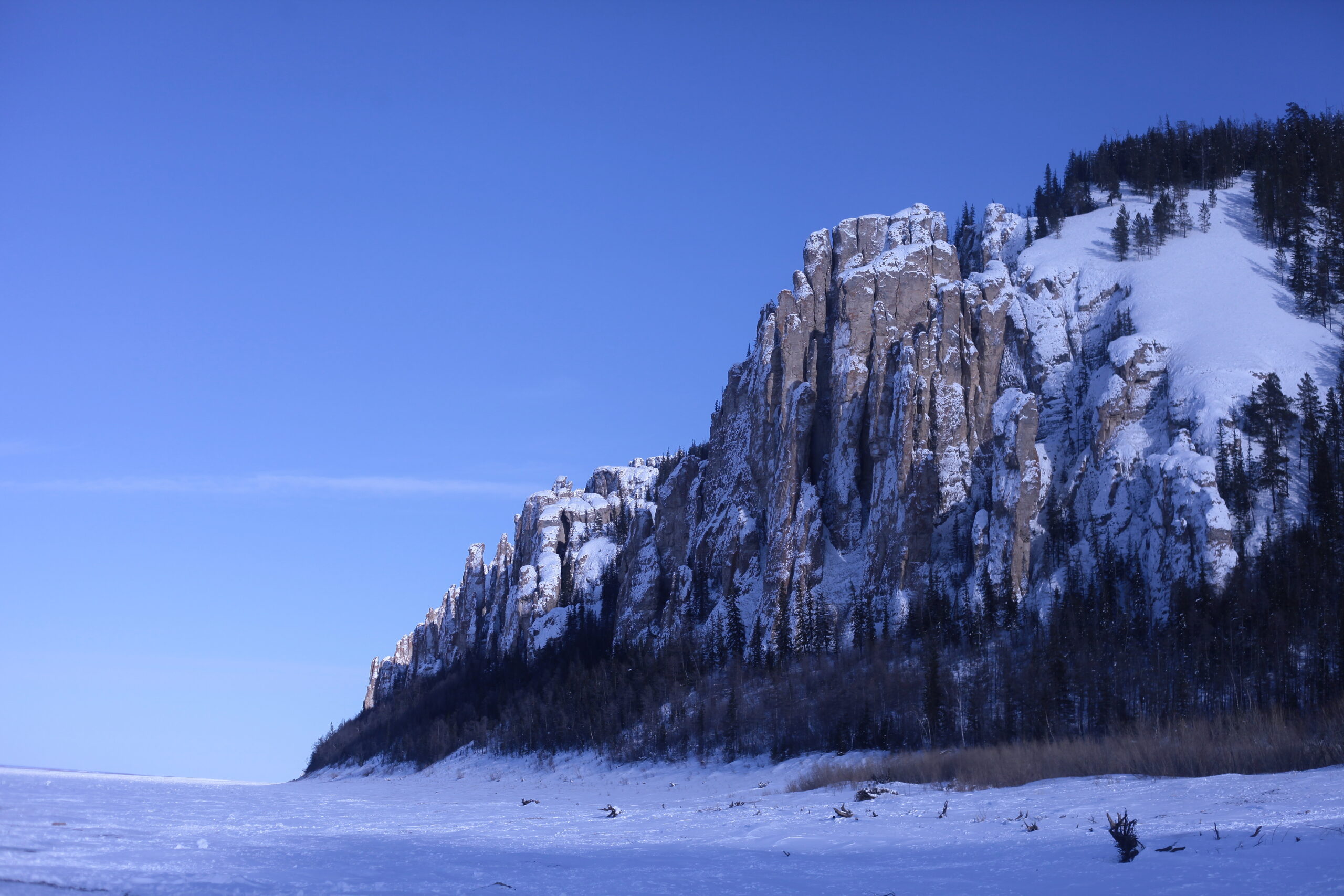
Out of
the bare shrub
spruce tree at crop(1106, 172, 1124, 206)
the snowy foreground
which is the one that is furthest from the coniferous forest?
the bare shrub

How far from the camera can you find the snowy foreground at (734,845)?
16844 millimetres

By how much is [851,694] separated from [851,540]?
32.1 m

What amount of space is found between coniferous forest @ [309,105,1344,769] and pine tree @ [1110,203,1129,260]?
898 millimetres

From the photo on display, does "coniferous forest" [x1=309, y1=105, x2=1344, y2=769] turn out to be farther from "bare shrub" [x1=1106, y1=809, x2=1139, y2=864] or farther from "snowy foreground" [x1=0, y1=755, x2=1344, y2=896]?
"bare shrub" [x1=1106, y1=809, x2=1139, y2=864]

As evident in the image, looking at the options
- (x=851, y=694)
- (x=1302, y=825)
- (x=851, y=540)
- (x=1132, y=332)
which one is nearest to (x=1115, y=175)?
(x=1132, y=332)

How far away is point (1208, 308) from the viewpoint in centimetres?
10406

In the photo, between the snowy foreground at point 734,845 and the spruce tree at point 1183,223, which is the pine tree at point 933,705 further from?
the spruce tree at point 1183,223

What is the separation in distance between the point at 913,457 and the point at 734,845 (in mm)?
81901

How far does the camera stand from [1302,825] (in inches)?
797

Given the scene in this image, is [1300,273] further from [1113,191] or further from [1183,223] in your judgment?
[1113,191]

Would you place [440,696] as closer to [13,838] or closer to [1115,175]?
[1115,175]

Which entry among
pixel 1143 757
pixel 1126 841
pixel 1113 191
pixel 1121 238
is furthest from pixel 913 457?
pixel 1126 841

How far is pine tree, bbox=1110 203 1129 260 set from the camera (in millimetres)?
121312

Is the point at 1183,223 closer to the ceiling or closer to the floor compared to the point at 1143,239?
closer to the ceiling
